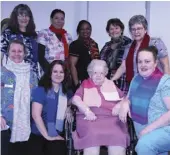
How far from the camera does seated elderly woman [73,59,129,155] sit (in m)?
2.61

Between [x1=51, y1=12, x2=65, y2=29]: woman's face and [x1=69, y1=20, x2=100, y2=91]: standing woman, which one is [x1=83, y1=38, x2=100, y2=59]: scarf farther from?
[x1=51, y1=12, x2=65, y2=29]: woman's face

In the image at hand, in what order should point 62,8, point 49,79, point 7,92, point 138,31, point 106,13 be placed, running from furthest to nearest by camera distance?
point 62,8, point 106,13, point 138,31, point 49,79, point 7,92

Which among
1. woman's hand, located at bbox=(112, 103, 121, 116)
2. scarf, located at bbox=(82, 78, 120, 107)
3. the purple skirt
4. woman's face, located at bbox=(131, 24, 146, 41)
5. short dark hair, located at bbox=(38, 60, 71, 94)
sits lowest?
the purple skirt

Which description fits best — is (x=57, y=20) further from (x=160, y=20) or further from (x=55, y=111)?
(x=160, y=20)

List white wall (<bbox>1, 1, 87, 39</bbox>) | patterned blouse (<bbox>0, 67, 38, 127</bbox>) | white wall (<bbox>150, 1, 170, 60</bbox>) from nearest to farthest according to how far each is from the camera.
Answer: patterned blouse (<bbox>0, 67, 38, 127</bbox>) → white wall (<bbox>150, 1, 170, 60</bbox>) → white wall (<bbox>1, 1, 87, 39</bbox>)

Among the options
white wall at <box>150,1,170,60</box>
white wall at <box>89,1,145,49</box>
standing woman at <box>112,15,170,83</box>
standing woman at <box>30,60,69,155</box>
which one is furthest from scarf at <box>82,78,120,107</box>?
white wall at <box>89,1,145,49</box>

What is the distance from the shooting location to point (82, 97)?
2.93 meters

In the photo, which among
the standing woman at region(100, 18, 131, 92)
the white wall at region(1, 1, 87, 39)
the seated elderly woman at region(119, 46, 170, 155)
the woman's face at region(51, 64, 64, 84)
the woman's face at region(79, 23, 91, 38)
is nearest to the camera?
the seated elderly woman at region(119, 46, 170, 155)

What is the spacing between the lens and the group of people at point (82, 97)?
259 cm

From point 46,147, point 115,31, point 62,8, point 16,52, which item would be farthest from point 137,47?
point 62,8

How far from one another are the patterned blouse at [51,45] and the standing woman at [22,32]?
27 cm

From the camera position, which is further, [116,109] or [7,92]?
[7,92]

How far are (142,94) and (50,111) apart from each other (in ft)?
2.80

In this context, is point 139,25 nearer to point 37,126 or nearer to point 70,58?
point 70,58
